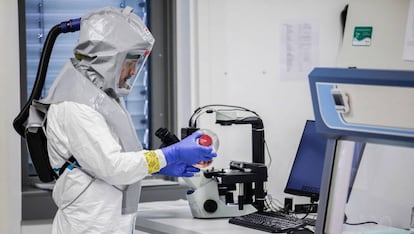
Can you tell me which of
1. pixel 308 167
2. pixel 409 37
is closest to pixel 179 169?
pixel 308 167

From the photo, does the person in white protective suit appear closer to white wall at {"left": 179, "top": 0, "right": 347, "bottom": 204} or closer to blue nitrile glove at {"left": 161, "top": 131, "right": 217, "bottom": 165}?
blue nitrile glove at {"left": 161, "top": 131, "right": 217, "bottom": 165}

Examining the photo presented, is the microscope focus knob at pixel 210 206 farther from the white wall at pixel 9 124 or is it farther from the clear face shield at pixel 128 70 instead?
the white wall at pixel 9 124

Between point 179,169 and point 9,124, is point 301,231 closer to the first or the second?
point 179,169

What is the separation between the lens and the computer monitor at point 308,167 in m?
2.88

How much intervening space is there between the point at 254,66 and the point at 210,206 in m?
0.90

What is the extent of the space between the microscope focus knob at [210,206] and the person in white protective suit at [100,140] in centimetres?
35

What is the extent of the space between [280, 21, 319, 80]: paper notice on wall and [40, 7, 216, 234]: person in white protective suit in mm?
1085

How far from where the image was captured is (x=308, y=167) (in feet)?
9.61

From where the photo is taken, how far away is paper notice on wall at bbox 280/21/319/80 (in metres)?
3.25

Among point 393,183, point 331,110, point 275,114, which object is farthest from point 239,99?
point 331,110

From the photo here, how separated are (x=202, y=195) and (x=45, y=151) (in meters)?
0.70

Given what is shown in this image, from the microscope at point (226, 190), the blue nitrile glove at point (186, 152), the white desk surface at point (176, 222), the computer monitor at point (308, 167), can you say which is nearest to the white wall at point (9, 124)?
the white desk surface at point (176, 222)

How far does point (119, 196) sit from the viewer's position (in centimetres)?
226

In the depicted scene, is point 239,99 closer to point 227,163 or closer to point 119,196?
point 227,163
